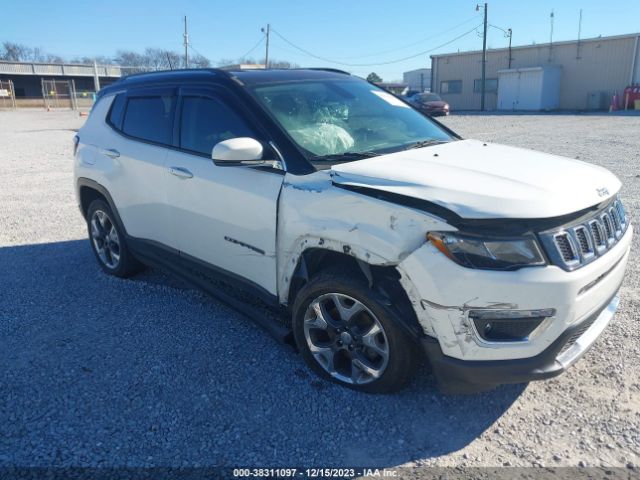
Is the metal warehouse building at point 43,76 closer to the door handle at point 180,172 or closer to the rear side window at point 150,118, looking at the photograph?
the rear side window at point 150,118

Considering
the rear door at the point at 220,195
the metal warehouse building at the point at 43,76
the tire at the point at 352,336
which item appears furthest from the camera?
the metal warehouse building at the point at 43,76

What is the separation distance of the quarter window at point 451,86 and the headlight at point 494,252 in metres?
45.5

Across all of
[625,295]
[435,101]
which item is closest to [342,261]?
[625,295]

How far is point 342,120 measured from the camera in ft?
12.4

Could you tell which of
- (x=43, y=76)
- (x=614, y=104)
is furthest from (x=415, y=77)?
(x=614, y=104)

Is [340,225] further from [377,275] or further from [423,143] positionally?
[423,143]

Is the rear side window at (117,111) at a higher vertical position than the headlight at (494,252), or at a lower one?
higher

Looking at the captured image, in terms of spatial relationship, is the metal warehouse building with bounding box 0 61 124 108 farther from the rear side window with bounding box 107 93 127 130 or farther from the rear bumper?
the rear bumper

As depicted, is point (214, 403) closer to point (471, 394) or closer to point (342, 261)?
point (342, 261)

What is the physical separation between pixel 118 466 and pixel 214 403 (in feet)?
2.09

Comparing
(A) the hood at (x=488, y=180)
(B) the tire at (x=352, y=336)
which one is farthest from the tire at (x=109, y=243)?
(A) the hood at (x=488, y=180)

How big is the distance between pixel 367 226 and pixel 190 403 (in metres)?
1.48

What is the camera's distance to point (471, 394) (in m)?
3.14

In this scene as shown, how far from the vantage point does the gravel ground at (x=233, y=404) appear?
2.70 m
